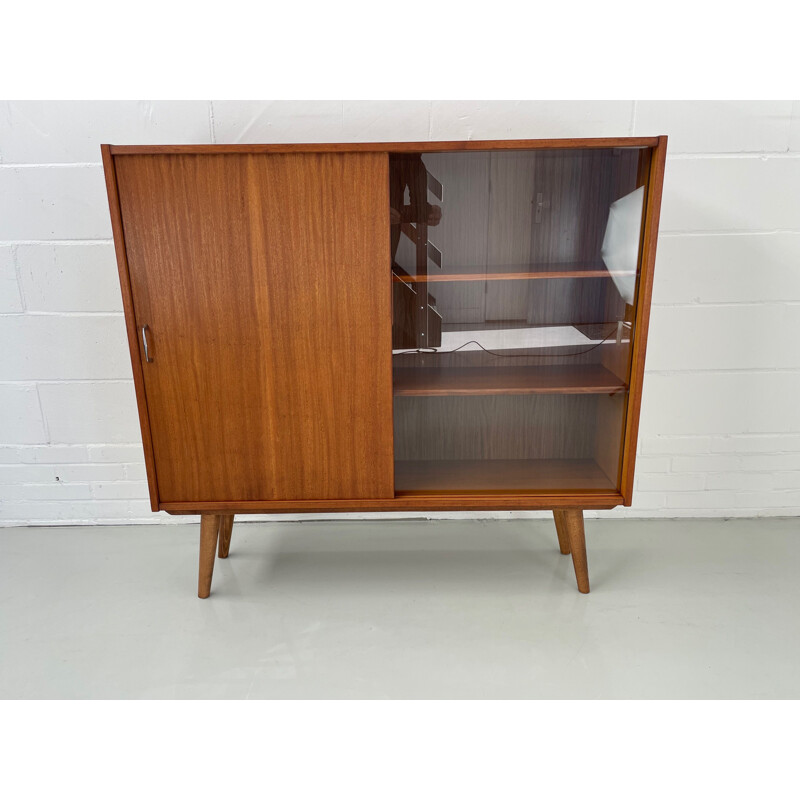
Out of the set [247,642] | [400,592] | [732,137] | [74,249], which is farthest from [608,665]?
[74,249]

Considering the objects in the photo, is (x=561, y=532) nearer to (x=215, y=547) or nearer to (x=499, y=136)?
(x=215, y=547)

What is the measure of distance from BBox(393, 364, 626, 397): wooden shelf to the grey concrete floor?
60 centimetres

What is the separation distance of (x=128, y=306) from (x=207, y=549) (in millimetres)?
705

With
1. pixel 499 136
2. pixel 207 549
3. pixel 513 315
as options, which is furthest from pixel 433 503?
pixel 499 136

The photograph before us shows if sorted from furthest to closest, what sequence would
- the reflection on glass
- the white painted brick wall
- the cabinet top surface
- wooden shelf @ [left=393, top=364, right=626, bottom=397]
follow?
the white painted brick wall < wooden shelf @ [left=393, top=364, right=626, bottom=397] < the reflection on glass < the cabinet top surface

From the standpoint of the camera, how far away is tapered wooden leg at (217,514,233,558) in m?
2.05

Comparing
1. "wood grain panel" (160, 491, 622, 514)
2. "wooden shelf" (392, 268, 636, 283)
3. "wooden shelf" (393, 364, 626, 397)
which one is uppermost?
"wooden shelf" (392, 268, 636, 283)

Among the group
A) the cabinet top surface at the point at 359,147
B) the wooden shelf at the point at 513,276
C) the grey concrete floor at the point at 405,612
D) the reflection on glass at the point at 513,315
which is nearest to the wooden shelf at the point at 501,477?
the reflection on glass at the point at 513,315

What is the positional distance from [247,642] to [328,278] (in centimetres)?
96

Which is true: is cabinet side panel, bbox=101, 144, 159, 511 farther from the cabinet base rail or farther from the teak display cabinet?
the cabinet base rail

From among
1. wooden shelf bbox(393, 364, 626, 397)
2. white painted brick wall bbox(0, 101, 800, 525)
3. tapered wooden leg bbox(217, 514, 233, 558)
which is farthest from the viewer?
tapered wooden leg bbox(217, 514, 233, 558)

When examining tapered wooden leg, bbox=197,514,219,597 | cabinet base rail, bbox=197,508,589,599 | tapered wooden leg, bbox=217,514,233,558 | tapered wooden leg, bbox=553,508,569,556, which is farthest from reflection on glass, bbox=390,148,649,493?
tapered wooden leg, bbox=217,514,233,558

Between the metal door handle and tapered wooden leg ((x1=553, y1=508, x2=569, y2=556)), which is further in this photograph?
tapered wooden leg ((x1=553, y1=508, x2=569, y2=556))

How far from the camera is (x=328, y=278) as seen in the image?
1.59 metres
